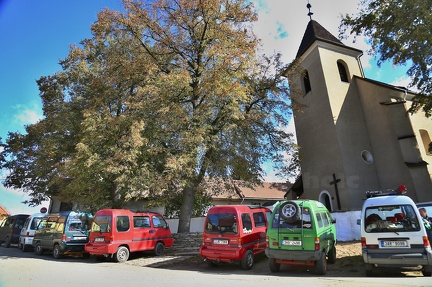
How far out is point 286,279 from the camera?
7.68 meters

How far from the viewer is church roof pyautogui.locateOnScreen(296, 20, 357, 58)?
2159 centimetres

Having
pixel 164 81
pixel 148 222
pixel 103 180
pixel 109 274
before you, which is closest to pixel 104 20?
pixel 164 81

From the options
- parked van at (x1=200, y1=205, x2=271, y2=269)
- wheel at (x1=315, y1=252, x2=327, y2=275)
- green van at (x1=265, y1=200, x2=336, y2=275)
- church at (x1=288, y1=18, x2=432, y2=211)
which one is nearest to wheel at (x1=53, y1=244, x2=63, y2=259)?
parked van at (x1=200, y1=205, x2=271, y2=269)

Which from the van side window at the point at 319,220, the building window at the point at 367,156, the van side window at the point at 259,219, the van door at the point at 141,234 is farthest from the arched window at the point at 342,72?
the van door at the point at 141,234

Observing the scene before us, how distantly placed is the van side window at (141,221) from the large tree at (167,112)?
5.08 ft

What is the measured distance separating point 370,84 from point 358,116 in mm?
2425

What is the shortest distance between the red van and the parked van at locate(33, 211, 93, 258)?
1611 mm

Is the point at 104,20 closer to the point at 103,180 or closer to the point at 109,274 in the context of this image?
the point at 103,180

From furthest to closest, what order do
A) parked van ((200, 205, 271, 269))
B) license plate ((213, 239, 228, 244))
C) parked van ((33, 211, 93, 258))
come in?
parked van ((33, 211, 93, 258)), license plate ((213, 239, 228, 244)), parked van ((200, 205, 271, 269))

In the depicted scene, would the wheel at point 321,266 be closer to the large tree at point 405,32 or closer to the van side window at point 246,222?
the van side window at point 246,222

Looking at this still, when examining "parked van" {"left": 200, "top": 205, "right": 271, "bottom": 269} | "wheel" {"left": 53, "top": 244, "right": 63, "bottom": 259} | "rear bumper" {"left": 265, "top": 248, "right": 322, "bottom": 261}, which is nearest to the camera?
"rear bumper" {"left": 265, "top": 248, "right": 322, "bottom": 261}

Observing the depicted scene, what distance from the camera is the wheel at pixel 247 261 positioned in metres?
9.58

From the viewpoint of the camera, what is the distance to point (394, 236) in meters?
7.48

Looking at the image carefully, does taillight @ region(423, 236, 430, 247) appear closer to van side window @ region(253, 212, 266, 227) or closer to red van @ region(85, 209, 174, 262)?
van side window @ region(253, 212, 266, 227)
